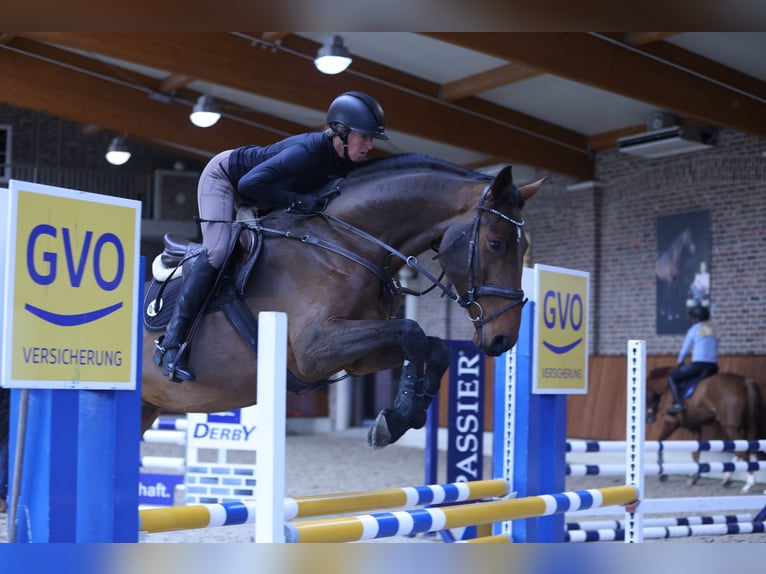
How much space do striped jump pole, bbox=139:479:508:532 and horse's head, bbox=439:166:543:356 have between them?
0.58m

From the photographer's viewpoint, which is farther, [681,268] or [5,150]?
[5,150]

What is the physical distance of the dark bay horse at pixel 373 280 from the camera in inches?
135

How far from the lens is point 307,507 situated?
3.22m

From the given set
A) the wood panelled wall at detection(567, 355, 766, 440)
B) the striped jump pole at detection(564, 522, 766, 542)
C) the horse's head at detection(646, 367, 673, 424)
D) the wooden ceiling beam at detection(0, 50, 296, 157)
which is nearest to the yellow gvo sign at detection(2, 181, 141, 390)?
the striped jump pole at detection(564, 522, 766, 542)

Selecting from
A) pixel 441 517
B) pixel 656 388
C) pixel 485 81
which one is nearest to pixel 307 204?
pixel 441 517

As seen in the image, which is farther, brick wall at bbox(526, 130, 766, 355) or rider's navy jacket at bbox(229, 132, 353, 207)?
brick wall at bbox(526, 130, 766, 355)

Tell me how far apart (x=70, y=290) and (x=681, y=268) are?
10699 mm

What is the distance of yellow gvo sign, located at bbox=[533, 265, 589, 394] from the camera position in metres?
4.25

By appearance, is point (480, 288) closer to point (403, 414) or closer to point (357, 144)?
point (403, 414)

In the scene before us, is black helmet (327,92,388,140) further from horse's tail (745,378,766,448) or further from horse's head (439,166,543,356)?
horse's tail (745,378,766,448)

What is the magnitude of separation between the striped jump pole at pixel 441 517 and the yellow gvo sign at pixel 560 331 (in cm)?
50

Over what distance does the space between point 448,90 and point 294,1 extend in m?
8.12

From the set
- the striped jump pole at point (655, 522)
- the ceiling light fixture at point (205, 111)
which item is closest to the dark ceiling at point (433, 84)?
the ceiling light fixture at point (205, 111)

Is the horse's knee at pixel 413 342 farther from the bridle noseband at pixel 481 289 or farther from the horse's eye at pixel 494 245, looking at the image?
the horse's eye at pixel 494 245
